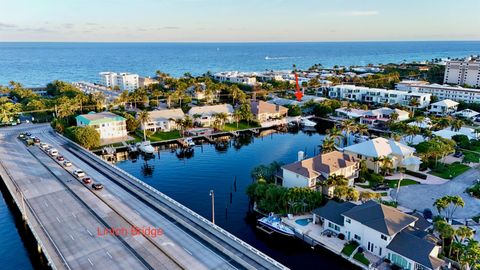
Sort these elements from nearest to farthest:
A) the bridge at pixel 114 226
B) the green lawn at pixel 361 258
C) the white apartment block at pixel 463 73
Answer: the bridge at pixel 114 226 < the green lawn at pixel 361 258 < the white apartment block at pixel 463 73

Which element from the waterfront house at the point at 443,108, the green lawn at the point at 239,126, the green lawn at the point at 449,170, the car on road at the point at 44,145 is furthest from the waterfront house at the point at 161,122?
the waterfront house at the point at 443,108

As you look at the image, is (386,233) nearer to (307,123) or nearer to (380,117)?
(307,123)

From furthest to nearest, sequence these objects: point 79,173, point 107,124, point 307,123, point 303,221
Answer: point 307,123 → point 107,124 → point 79,173 → point 303,221

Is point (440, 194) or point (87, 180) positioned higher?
point (87, 180)

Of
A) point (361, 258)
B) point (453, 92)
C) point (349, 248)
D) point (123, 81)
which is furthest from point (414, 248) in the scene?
point (123, 81)

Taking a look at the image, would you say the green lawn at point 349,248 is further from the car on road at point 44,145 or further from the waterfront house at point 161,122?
the waterfront house at point 161,122

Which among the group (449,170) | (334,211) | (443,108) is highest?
(443,108)
